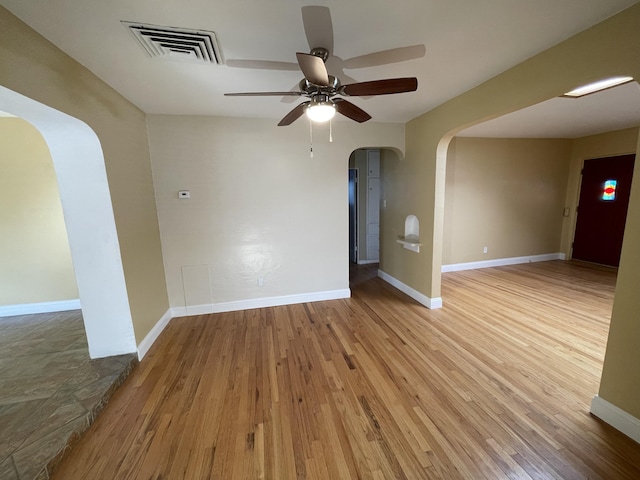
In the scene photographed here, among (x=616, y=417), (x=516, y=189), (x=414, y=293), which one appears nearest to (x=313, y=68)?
(x=616, y=417)

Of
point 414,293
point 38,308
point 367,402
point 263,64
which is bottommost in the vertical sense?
point 367,402

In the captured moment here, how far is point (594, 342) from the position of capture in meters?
2.56

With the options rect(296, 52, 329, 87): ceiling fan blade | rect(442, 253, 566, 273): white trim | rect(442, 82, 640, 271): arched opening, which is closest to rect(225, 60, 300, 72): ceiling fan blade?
rect(296, 52, 329, 87): ceiling fan blade

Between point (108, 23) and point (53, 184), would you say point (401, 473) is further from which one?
point (53, 184)

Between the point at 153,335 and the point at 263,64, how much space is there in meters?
2.87

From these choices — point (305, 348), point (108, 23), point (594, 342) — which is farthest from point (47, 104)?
point (594, 342)

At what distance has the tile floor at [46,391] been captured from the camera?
145 centimetres

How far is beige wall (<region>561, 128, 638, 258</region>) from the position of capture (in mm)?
4605

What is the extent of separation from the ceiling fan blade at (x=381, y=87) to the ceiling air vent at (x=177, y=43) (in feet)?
2.99

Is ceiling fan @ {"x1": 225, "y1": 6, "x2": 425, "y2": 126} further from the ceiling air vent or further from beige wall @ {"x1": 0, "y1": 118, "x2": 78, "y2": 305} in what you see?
beige wall @ {"x1": 0, "y1": 118, "x2": 78, "y2": 305}

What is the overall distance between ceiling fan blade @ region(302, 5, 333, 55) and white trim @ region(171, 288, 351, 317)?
116 inches

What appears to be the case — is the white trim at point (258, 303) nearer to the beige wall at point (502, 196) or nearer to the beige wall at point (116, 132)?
the beige wall at point (116, 132)

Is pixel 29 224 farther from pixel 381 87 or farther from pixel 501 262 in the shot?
pixel 501 262

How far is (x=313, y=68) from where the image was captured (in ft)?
4.57
